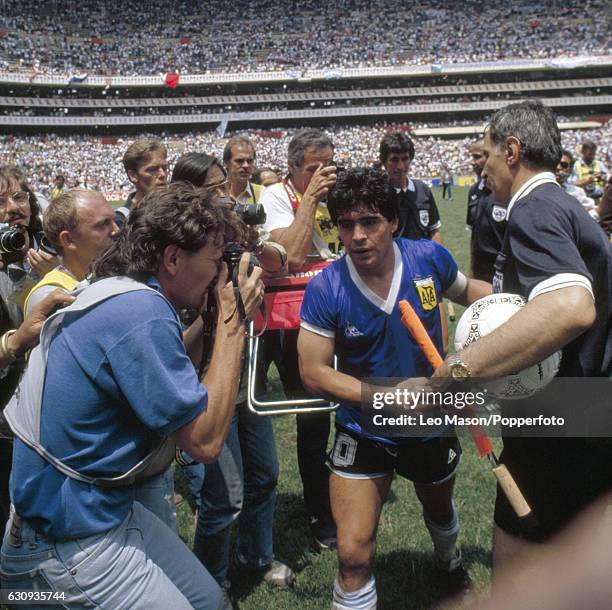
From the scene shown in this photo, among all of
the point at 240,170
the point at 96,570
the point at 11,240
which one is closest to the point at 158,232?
the point at 96,570

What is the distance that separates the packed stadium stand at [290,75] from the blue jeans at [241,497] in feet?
188

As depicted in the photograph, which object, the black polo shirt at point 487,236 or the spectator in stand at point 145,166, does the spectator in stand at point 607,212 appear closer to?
the black polo shirt at point 487,236

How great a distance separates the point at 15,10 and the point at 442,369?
7916 cm

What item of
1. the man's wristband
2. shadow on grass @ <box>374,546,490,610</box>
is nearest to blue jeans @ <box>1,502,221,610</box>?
the man's wristband

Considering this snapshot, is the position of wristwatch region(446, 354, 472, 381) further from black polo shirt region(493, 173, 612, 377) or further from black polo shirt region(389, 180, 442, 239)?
black polo shirt region(389, 180, 442, 239)

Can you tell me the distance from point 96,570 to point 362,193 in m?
1.88

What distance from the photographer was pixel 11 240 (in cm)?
304

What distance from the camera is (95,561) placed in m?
1.97

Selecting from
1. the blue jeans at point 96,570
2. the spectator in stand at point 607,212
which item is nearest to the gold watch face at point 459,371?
the blue jeans at point 96,570

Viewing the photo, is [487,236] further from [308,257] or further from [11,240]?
[11,240]

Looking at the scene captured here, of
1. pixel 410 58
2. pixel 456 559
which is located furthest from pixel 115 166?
pixel 456 559

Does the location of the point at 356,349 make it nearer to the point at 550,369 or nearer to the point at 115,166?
the point at 550,369

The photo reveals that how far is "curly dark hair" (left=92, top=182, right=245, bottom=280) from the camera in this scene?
6.97 ft

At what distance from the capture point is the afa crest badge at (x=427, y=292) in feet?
9.56
